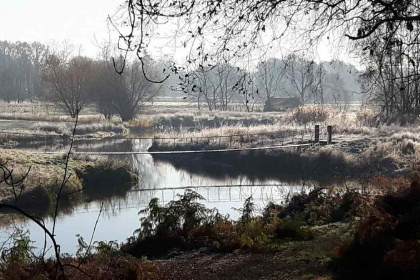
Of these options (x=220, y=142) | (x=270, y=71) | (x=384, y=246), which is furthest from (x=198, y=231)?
(x=220, y=142)

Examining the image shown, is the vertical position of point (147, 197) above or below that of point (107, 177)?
below

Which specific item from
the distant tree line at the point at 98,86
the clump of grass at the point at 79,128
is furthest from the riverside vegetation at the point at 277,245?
the distant tree line at the point at 98,86

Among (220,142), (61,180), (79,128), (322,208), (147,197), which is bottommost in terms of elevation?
(147,197)

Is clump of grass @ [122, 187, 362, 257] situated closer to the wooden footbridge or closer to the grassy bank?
the grassy bank

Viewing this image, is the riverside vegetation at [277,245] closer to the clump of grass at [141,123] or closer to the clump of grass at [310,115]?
the clump of grass at [310,115]

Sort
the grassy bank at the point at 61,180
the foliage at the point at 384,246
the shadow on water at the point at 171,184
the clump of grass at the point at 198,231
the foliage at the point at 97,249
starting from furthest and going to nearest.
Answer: the grassy bank at the point at 61,180 → the shadow on water at the point at 171,184 → the clump of grass at the point at 198,231 → the foliage at the point at 97,249 → the foliage at the point at 384,246

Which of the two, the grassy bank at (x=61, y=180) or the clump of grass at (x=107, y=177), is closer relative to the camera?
the grassy bank at (x=61, y=180)

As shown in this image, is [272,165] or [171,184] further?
[272,165]

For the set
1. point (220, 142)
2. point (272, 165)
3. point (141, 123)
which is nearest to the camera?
point (272, 165)

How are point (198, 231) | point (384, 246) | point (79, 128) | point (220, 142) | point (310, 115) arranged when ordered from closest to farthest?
point (384, 246)
point (198, 231)
point (220, 142)
point (310, 115)
point (79, 128)

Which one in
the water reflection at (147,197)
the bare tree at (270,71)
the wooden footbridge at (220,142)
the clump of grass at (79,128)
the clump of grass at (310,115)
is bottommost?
the water reflection at (147,197)

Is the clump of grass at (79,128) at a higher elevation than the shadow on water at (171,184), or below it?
higher

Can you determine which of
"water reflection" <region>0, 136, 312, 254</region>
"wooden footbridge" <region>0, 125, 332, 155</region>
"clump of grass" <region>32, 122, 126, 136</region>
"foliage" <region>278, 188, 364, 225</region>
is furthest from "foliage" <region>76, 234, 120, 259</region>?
"clump of grass" <region>32, 122, 126, 136</region>

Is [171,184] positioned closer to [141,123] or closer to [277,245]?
[277,245]
